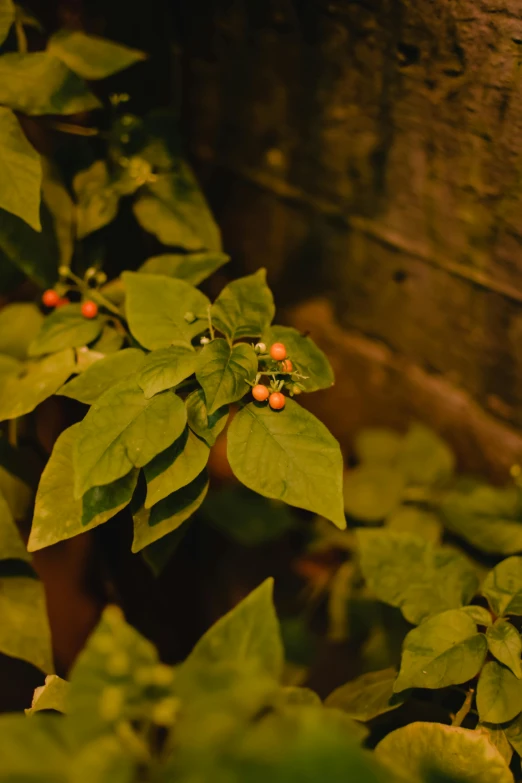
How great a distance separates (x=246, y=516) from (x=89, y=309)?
971 millimetres

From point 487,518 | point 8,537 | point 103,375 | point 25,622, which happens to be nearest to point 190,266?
point 103,375

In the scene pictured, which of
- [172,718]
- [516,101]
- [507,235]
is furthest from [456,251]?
[172,718]

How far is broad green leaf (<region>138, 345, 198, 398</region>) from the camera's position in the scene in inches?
29.5

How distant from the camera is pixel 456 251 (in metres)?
1.24

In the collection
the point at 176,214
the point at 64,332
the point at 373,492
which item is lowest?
the point at 373,492

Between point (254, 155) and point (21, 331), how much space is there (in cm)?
68

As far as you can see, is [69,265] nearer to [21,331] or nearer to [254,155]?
[21,331]

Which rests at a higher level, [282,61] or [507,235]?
[282,61]

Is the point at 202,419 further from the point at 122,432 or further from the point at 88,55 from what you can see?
the point at 88,55

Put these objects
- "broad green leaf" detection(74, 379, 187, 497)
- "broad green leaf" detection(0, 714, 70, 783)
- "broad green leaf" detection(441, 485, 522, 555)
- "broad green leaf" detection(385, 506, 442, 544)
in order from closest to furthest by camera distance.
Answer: "broad green leaf" detection(0, 714, 70, 783) → "broad green leaf" detection(74, 379, 187, 497) → "broad green leaf" detection(441, 485, 522, 555) → "broad green leaf" detection(385, 506, 442, 544)

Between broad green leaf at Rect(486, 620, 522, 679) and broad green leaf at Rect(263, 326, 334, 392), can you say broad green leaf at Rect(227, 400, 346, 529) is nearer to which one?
broad green leaf at Rect(263, 326, 334, 392)

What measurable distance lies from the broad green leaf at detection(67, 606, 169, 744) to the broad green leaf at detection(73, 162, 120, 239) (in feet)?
2.24

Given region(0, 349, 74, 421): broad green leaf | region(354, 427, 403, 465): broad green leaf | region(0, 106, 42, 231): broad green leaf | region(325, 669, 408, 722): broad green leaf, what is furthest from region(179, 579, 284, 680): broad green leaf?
region(354, 427, 403, 465): broad green leaf

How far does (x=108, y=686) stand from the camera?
1.73 ft
